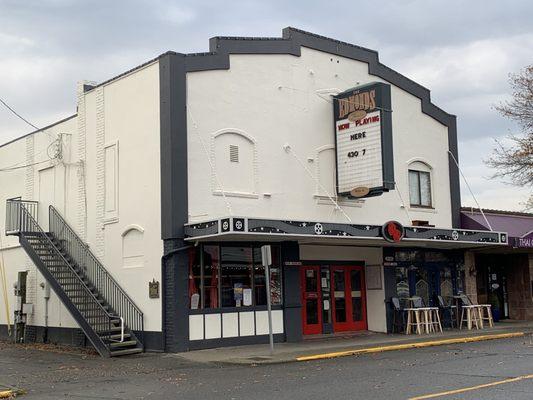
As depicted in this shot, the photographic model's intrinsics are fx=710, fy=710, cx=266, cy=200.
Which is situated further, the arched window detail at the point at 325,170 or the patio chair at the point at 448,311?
the patio chair at the point at 448,311

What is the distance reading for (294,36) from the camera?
21.9 m

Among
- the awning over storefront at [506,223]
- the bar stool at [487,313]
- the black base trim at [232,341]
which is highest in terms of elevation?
the awning over storefront at [506,223]

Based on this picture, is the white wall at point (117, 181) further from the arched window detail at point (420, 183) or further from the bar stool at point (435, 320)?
the arched window detail at point (420, 183)

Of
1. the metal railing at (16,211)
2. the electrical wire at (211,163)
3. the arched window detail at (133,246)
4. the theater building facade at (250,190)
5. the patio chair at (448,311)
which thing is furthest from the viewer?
the patio chair at (448,311)

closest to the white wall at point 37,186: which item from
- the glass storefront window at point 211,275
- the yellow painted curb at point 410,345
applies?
the glass storefront window at point 211,275

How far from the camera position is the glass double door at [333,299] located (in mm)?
22391

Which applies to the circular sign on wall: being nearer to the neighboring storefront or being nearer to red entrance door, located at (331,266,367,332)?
red entrance door, located at (331,266,367,332)

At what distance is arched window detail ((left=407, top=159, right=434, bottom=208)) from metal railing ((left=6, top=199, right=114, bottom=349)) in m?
11.3

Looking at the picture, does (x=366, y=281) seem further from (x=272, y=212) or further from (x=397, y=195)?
(x=272, y=212)

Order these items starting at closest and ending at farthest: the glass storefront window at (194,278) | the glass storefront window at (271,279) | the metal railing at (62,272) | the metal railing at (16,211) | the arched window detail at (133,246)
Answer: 1. the glass storefront window at (194,278)
2. the metal railing at (62,272)
3. the arched window detail at (133,246)
4. the glass storefront window at (271,279)
5. the metal railing at (16,211)

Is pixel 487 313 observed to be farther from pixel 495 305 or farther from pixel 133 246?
pixel 133 246

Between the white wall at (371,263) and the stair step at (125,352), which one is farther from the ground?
the white wall at (371,263)

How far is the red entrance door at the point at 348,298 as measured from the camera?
2322 centimetres

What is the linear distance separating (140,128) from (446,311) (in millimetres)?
12909
